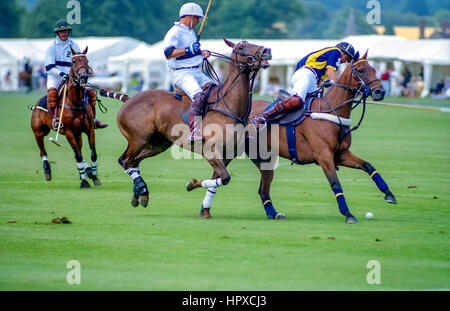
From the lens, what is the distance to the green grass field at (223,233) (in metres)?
8.94

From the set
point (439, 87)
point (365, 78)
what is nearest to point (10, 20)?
point (439, 87)

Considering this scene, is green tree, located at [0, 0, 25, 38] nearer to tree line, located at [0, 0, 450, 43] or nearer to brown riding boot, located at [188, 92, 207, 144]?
tree line, located at [0, 0, 450, 43]

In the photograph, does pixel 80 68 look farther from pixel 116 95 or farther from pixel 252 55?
pixel 252 55

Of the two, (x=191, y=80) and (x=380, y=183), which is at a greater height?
(x=191, y=80)

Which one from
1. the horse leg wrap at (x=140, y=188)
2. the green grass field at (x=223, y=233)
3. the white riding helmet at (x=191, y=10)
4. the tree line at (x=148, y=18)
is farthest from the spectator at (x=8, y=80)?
the white riding helmet at (x=191, y=10)

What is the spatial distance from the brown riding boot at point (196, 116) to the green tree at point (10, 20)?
116 m

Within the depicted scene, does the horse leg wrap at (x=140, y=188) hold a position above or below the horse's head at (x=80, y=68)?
below

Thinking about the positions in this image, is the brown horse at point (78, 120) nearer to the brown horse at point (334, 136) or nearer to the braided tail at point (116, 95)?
the braided tail at point (116, 95)

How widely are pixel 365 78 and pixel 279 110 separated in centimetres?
136

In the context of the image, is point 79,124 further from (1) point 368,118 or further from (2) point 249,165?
(1) point 368,118

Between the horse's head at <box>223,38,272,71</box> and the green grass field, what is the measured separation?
88.9 inches

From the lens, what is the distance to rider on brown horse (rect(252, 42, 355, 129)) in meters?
13.0

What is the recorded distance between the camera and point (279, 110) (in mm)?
13039

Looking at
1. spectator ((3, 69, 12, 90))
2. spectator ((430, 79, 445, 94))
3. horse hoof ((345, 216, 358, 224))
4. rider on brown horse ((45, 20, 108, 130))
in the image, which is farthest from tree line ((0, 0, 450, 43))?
horse hoof ((345, 216, 358, 224))
